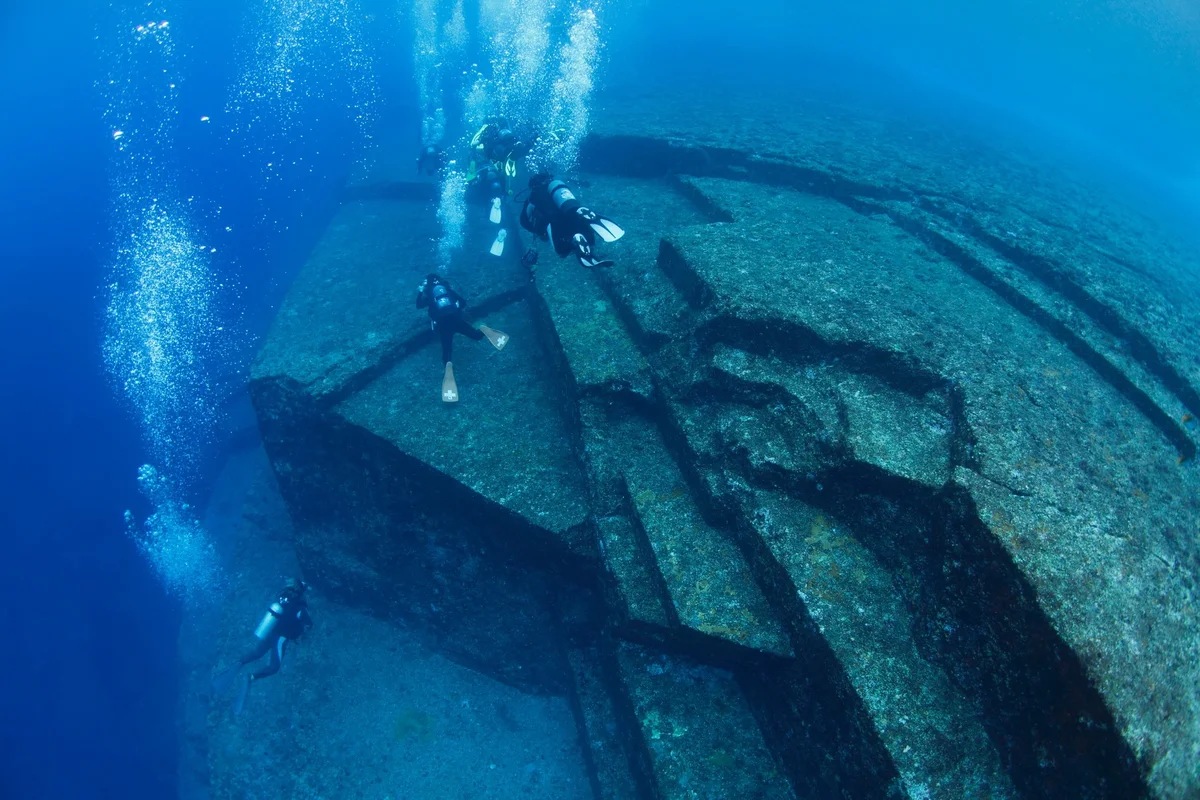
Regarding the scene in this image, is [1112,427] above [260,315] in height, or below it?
above

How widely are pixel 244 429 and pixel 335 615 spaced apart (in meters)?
6.77

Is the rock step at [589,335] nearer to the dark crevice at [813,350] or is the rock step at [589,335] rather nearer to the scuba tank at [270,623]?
the dark crevice at [813,350]

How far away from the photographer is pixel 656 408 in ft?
16.7

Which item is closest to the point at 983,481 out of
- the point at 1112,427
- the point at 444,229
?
the point at 1112,427

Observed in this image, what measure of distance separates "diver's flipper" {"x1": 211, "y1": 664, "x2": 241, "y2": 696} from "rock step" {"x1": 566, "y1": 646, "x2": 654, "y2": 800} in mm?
5500

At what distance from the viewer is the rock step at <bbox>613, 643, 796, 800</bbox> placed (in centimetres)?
360

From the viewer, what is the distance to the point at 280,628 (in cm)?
682

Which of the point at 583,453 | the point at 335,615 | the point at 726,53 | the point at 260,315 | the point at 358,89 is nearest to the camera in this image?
the point at 583,453

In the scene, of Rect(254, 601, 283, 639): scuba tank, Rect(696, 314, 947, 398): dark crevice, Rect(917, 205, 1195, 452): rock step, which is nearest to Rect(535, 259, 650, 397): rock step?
Rect(696, 314, 947, 398): dark crevice

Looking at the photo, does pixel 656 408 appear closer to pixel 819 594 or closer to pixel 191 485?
pixel 819 594

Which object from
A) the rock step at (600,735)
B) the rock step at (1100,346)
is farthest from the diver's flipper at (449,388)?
the rock step at (1100,346)

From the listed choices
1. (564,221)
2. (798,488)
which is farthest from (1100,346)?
(564,221)

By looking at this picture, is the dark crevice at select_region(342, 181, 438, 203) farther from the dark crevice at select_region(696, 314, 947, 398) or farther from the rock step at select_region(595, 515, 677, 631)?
the rock step at select_region(595, 515, 677, 631)

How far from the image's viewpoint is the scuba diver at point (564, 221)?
5.33m
